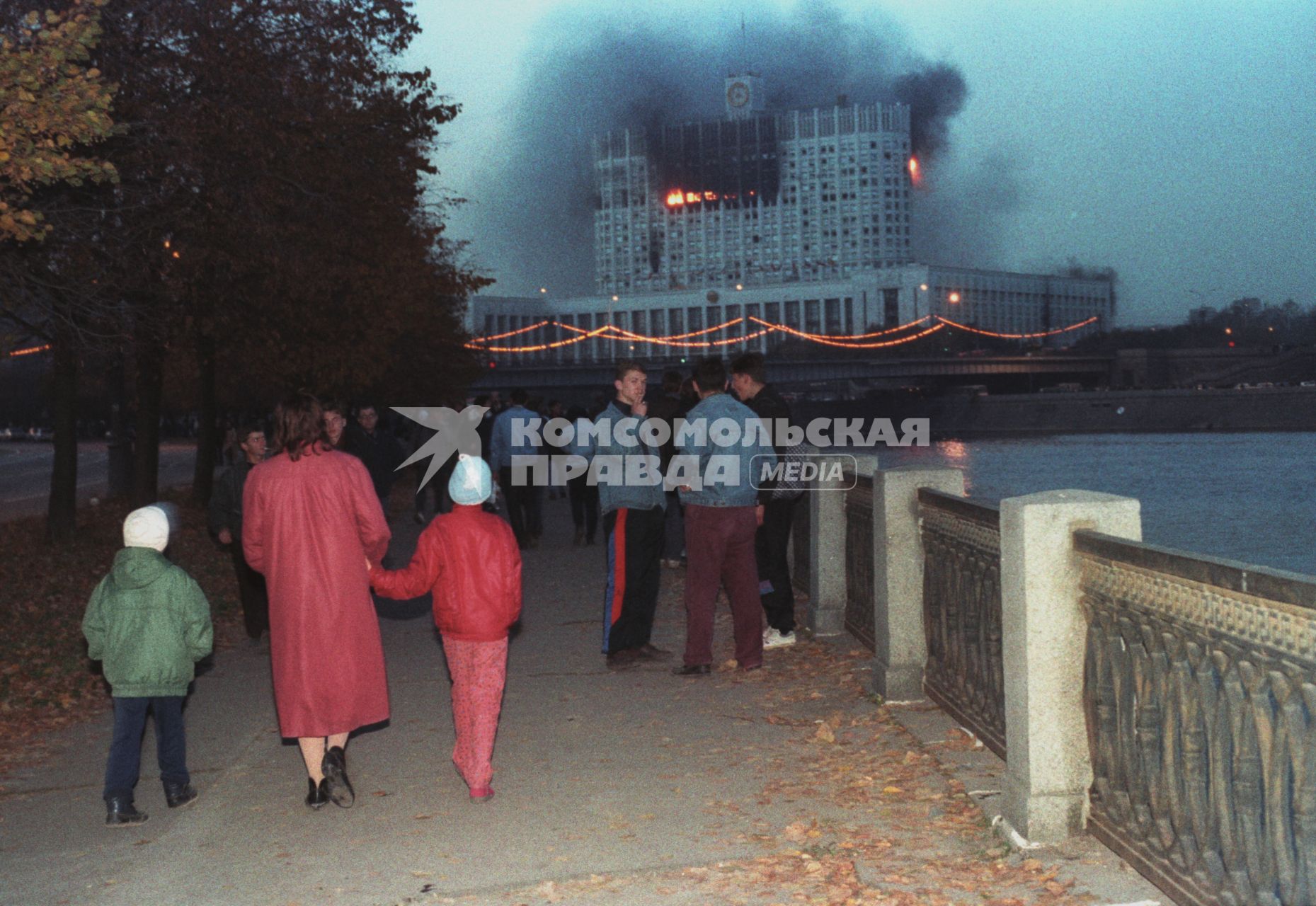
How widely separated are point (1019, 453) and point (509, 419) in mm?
53730

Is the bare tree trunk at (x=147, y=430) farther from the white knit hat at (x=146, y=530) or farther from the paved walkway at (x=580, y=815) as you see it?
the white knit hat at (x=146, y=530)

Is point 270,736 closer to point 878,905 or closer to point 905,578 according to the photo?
point 905,578

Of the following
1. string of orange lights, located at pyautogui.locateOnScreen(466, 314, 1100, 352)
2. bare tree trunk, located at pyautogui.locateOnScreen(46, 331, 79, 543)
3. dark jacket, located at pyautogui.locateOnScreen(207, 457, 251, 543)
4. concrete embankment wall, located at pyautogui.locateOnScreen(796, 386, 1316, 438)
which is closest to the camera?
dark jacket, located at pyautogui.locateOnScreen(207, 457, 251, 543)

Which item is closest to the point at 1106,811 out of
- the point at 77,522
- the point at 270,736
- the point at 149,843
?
the point at 149,843

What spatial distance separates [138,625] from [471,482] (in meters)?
1.59

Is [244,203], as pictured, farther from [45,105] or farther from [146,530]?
[146,530]

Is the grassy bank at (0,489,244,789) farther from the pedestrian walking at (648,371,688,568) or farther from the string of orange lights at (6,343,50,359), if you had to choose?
the pedestrian walking at (648,371,688,568)

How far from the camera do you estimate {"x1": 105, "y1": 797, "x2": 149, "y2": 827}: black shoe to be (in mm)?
6496

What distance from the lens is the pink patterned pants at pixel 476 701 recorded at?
21.8ft

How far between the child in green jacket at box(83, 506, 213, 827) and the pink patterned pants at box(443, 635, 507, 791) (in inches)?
46.4

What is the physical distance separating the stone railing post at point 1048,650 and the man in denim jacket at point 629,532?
459cm

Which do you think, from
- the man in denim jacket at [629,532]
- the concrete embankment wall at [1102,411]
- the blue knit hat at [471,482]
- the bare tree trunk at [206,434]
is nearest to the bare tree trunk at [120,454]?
the bare tree trunk at [206,434]

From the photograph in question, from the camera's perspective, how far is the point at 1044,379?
425 feet

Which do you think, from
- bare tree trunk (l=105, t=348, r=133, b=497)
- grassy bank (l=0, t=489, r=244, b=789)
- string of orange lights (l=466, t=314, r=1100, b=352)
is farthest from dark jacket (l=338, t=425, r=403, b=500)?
string of orange lights (l=466, t=314, r=1100, b=352)
